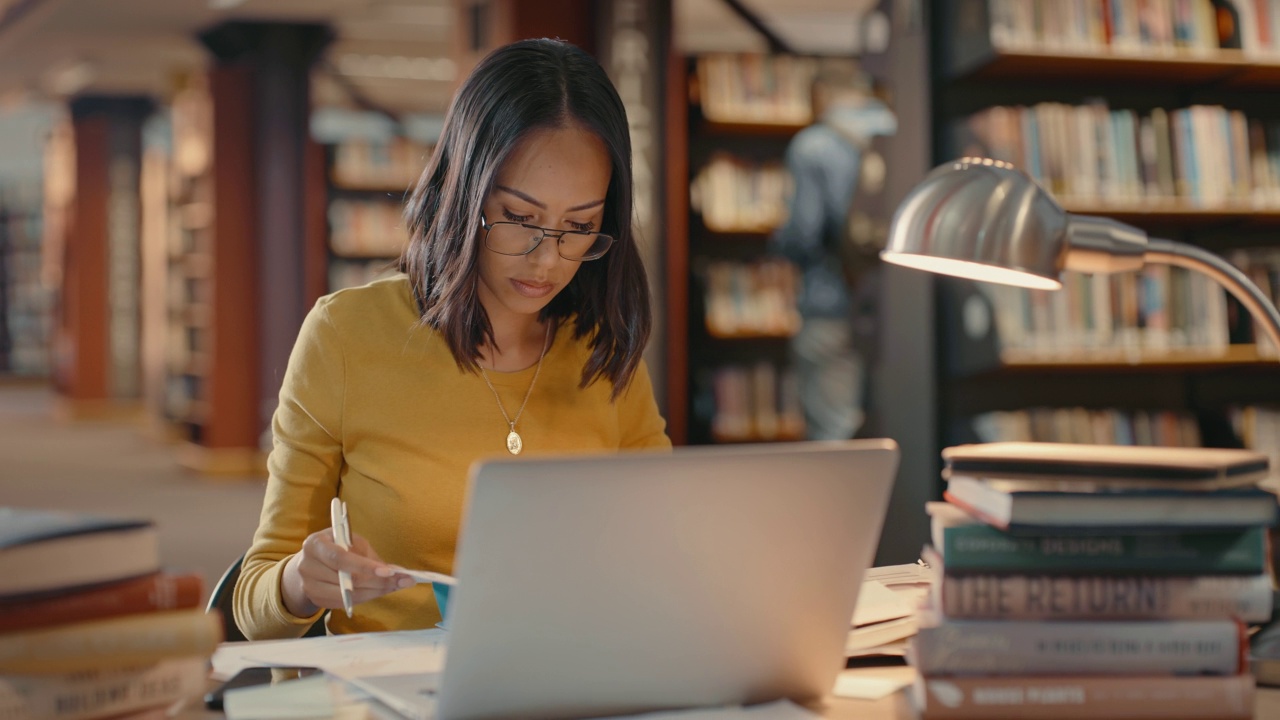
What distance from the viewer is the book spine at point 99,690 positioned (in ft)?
2.87

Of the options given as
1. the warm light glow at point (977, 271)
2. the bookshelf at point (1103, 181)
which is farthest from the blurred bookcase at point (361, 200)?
the warm light glow at point (977, 271)

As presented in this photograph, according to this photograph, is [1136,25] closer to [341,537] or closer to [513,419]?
[513,419]

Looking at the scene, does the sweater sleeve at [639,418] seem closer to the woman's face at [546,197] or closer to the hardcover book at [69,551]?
the woman's face at [546,197]

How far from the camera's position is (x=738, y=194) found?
5012mm

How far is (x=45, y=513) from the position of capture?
3.27 feet

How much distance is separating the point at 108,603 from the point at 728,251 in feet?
14.2

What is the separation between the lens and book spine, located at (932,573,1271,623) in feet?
3.17

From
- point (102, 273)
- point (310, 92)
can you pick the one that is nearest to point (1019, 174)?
point (310, 92)

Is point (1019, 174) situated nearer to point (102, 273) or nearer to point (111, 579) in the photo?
point (111, 579)

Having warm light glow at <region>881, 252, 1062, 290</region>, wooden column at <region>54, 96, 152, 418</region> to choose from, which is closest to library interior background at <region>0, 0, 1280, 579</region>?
warm light glow at <region>881, 252, 1062, 290</region>

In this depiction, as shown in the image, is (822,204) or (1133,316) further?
(822,204)

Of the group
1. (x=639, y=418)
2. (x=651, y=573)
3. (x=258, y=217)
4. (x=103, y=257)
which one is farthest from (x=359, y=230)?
(x=651, y=573)

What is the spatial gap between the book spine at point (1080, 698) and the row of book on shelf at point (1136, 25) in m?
2.63

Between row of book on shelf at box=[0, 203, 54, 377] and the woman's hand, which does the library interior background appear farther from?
row of book on shelf at box=[0, 203, 54, 377]
